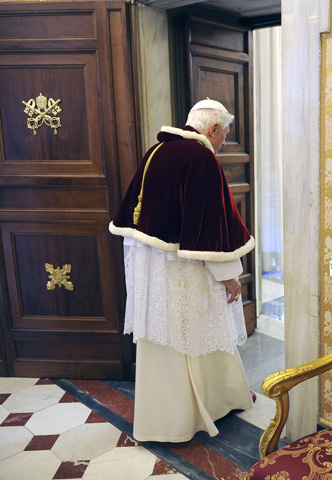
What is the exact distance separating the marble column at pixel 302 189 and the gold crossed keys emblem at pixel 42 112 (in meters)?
1.33

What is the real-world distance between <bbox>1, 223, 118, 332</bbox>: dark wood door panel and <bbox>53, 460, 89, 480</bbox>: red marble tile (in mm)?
882

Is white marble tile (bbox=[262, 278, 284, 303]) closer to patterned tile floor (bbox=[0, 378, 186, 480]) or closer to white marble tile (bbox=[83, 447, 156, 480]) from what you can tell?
patterned tile floor (bbox=[0, 378, 186, 480])

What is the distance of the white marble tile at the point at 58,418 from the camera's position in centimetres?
251

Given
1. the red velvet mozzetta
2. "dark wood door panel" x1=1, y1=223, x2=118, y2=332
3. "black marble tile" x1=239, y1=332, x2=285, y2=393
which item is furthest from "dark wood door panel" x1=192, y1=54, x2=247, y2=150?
"black marble tile" x1=239, y1=332, x2=285, y2=393

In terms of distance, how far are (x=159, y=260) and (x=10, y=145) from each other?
4.08ft

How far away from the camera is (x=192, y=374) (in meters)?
2.32

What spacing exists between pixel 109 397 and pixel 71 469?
2.07ft

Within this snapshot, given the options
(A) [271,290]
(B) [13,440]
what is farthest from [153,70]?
(A) [271,290]

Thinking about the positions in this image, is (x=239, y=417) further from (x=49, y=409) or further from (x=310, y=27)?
(x=310, y=27)

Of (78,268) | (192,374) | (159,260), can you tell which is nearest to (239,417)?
(192,374)

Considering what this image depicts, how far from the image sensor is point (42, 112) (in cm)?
274

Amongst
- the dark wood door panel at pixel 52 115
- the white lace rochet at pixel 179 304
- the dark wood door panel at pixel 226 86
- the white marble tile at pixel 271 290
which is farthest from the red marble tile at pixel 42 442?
the white marble tile at pixel 271 290

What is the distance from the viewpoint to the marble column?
1869mm

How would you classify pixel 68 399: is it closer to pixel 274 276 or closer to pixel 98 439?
pixel 98 439
